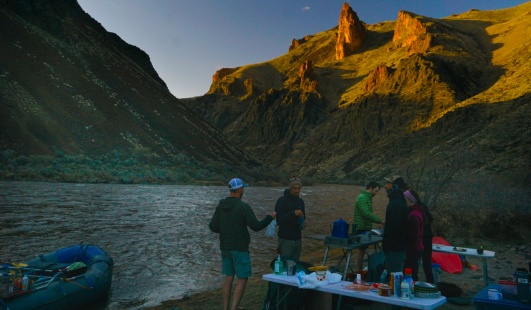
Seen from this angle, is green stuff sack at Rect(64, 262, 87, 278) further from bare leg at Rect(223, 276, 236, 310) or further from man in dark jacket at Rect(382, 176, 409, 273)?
man in dark jacket at Rect(382, 176, 409, 273)

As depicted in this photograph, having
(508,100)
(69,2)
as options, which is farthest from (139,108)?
(508,100)

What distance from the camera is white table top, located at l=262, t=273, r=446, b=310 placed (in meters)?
4.95

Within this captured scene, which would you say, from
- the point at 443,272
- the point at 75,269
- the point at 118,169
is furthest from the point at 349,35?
the point at 75,269

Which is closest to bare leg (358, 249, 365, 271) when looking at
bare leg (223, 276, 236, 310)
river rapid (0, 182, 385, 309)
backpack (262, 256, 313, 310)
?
backpack (262, 256, 313, 310)

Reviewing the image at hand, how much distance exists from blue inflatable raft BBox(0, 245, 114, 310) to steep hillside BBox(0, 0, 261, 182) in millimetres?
38410

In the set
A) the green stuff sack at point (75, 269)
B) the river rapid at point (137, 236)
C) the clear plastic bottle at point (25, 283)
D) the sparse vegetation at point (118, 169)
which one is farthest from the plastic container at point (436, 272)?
the sparse vegetation at point (118, 169)

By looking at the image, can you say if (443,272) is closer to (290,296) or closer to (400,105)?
(290,296)

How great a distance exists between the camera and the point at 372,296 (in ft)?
17.1

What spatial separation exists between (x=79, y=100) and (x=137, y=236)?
44.1 metres

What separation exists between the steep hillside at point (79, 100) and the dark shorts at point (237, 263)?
4303 cm

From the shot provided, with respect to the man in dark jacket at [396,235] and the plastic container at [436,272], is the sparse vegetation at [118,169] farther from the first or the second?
the man in dark jacket at [396,235]

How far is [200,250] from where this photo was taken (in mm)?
15180

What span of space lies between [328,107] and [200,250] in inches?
4445

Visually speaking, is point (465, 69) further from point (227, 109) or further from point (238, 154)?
point (227, 109)
